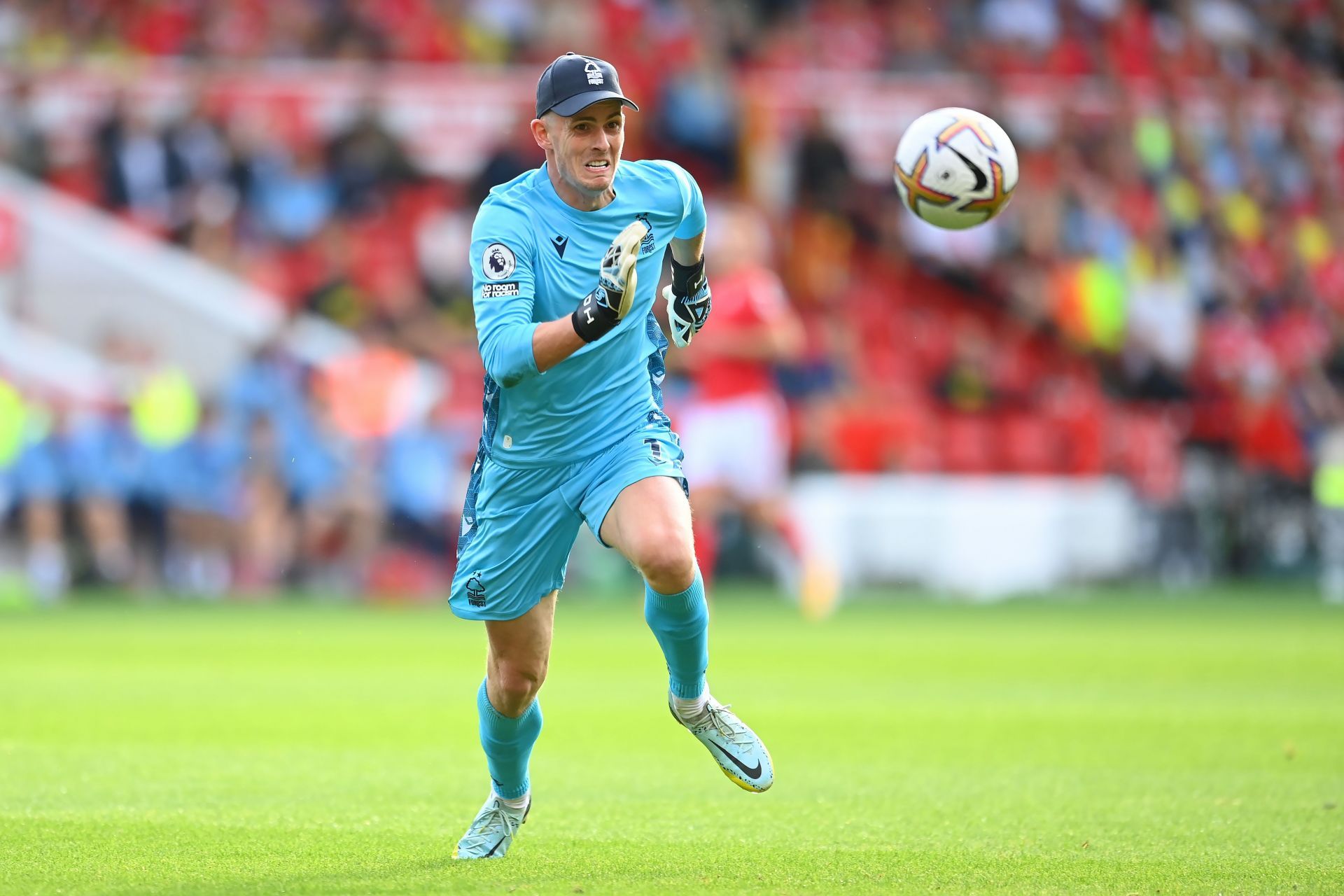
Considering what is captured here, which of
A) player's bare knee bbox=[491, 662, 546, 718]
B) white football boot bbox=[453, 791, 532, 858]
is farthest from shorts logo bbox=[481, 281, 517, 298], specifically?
white football boot bbox=[453, 791, 532, 858]

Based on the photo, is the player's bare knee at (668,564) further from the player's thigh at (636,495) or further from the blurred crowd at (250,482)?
the blurred crowd at (250,482)

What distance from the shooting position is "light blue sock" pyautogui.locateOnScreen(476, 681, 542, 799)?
19.8 feet

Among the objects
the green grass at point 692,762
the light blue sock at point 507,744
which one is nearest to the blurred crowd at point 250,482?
the green grass at point 692,762

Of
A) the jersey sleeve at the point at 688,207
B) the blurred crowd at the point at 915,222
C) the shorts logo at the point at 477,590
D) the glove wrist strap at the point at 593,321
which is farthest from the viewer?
the blurred crowd at the point at 915,222

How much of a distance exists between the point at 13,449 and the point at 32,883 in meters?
13.0

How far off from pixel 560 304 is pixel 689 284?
72cm

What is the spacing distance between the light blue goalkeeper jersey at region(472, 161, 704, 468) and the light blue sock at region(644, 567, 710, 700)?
0.55 meters

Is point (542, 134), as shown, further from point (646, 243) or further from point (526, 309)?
point (526, 309)

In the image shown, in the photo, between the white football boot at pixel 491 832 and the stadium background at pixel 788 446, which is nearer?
the white football boot at pixel 491 832

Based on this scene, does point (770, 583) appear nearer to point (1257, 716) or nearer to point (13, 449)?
point (13, 449)

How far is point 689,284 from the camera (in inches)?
258

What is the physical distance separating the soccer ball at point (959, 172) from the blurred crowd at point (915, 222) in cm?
1151

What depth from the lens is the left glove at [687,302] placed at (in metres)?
6.54

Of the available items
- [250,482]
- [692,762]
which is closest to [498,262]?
[692,762]
